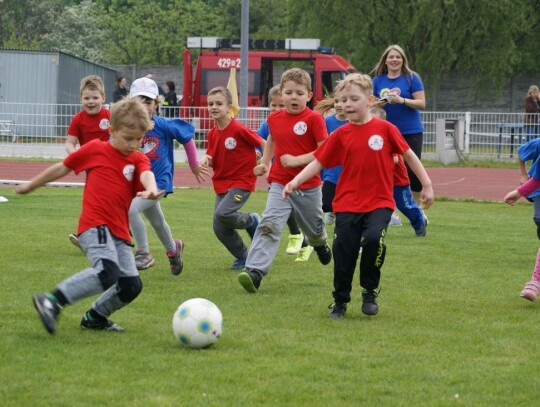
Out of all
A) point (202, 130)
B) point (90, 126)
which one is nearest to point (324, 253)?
point (90, 126)

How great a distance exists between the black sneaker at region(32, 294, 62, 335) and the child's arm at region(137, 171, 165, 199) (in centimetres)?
81

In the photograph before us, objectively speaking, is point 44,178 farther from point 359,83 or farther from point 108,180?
point 359,83

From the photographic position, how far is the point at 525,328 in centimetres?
709

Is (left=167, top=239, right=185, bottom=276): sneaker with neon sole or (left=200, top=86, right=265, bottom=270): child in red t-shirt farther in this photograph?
(left=200, top=86, right=265, bottom=270): child in red t-shirt

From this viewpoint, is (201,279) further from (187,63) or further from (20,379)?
(187,63)

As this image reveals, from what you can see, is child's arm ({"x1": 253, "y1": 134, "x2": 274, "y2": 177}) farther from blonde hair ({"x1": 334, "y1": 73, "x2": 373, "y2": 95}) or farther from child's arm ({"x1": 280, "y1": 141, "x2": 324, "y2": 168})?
blonde hair ({"x1": 334, "y1": 73, "x2": 373, "y2": 95})

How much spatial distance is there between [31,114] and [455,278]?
1909 centimetres

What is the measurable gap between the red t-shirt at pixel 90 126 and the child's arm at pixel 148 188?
3.86 metres

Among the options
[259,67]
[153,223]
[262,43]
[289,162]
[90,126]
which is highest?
[262,43]

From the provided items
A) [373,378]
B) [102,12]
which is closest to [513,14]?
[102,12]

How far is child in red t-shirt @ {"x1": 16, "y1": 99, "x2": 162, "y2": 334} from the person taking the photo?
654cm

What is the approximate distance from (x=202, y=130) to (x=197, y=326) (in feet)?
65.2

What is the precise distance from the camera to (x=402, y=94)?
1231 cm

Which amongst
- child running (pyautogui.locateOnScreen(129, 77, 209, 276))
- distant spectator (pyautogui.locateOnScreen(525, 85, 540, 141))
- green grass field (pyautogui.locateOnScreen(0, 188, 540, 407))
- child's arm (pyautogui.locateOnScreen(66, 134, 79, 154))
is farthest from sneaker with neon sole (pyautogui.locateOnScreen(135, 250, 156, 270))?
distant spectator (pyautogui.locateOnScreen(525, 85, 540, 141))
